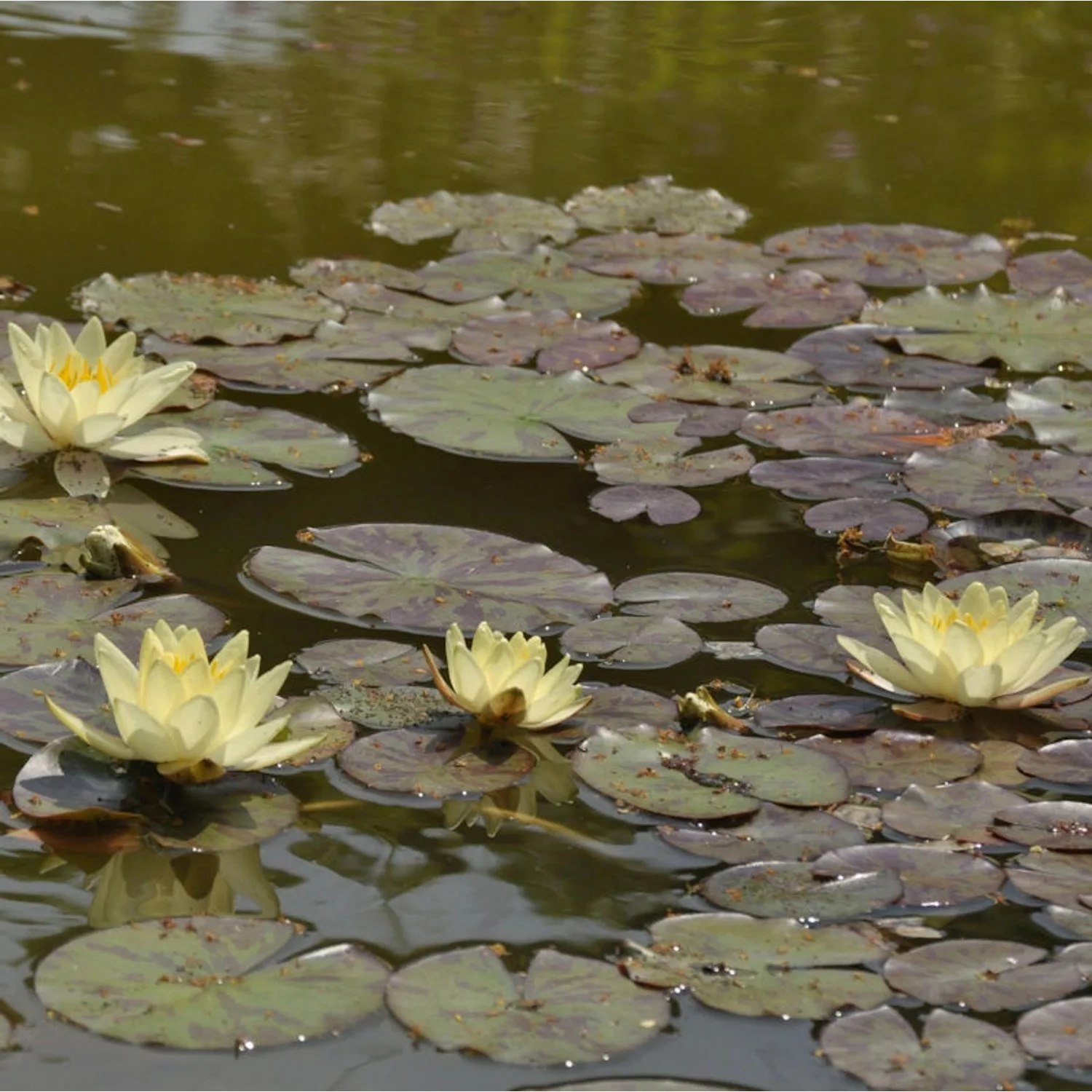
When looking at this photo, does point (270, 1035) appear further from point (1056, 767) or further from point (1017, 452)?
point (1017, 452)

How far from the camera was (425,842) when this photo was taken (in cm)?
198

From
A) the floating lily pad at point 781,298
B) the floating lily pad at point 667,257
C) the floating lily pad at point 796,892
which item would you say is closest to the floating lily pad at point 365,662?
the floating lily pad at point 796,892

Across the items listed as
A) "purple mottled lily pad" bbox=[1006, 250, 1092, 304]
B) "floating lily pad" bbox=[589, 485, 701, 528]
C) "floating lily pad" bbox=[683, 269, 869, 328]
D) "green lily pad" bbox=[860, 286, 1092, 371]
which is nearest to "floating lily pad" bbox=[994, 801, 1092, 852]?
"floating lily pad" bbox=[589, 485, 701, 528]

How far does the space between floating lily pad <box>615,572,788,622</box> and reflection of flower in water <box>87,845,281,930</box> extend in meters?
0.83

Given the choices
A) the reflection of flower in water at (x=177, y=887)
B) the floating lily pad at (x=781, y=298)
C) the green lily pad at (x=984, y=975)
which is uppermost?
the floating lily pad at (x=781, y=298)

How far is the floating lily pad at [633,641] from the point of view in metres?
2.41

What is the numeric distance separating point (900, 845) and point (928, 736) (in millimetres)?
293

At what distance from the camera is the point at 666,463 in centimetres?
→ 306

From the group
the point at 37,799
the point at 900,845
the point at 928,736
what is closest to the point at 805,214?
the point at 928,736

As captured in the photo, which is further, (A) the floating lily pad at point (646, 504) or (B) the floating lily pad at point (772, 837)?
(A) the floating lily pad at point (646, 504)

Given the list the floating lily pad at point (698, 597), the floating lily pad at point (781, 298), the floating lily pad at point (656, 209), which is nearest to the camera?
the floating lily pad at point (698, 597)

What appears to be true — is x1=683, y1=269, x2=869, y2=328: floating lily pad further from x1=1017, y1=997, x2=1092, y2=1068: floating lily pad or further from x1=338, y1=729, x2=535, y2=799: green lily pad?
x1=1017, y1=997, x2=1092, y2=1068: floating lily pad

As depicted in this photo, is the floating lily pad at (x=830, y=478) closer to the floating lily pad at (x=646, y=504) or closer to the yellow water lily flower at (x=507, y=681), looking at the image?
the floating lily pad at (x=646, y=504)

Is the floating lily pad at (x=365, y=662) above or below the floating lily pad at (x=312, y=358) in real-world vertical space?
below
